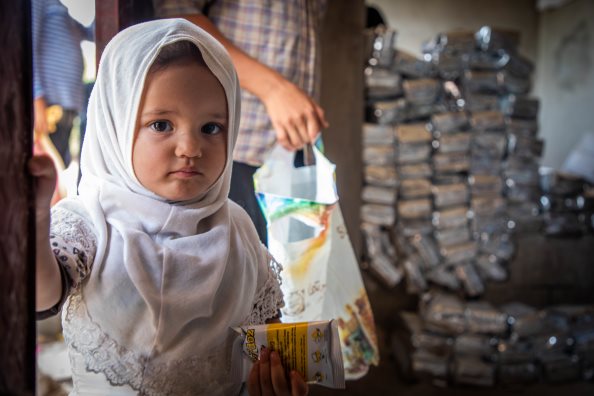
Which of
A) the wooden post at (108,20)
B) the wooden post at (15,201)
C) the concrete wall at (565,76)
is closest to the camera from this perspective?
the wooden post at (15,201)

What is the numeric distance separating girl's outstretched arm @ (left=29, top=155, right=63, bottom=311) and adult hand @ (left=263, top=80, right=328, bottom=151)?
481 millimetres

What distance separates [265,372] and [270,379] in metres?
0.01

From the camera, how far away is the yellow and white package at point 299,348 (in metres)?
0.63

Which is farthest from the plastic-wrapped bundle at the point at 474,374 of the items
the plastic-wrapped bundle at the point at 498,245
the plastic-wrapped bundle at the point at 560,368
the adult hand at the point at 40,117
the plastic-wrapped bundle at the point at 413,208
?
the adult hand at the point at 40,117

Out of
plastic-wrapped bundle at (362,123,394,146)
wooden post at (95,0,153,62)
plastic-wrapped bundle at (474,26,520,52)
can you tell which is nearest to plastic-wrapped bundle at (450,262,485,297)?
plastic-wrapped bundle at (362,123,394,146)

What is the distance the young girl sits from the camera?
59 cm

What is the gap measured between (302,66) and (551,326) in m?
2.62

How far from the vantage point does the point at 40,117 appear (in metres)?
0.59

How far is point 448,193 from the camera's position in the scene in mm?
3076

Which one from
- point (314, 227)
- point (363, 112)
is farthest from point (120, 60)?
point (363, 112)

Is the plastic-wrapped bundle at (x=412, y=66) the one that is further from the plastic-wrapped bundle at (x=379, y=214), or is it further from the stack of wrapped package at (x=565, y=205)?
the stack of wrapped package at (x=565, y=205)

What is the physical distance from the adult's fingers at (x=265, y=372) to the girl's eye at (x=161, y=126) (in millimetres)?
286

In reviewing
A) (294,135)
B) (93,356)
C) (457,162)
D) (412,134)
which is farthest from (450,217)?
(93,356)

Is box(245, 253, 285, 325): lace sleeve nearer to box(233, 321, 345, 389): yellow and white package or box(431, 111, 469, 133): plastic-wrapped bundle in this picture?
box(233, 321, 345, 389): yellow and white package
